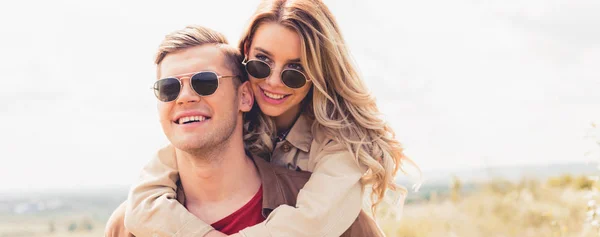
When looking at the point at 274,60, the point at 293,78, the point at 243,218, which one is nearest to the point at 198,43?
the point at 274,60

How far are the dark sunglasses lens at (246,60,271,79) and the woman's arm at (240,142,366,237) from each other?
0.58 meters

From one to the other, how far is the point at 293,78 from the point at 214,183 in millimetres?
749

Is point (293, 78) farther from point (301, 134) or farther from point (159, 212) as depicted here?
point (159, 212)

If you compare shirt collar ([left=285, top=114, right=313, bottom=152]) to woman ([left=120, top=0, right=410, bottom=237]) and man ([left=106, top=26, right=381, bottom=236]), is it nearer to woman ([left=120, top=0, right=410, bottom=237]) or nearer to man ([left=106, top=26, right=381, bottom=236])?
woman ([left=120, top=0, right=410, bottom=237])

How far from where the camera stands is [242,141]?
3.75 metres

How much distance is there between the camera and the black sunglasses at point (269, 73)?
3.68 metres

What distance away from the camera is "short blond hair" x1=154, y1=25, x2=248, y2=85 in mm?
3510

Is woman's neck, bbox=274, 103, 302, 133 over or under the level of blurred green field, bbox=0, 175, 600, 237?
over

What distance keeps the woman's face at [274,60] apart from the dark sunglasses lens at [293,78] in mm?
26

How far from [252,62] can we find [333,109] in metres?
0.62

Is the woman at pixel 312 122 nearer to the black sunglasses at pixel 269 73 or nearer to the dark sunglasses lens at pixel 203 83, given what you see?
the black sunglasses at pixel 269 73

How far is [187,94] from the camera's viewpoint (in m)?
3.37

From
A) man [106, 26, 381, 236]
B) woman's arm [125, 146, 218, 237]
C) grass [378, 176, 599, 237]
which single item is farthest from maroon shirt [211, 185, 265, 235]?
grass [378, 176, 599, 237]

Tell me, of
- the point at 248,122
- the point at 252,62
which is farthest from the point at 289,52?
the point at 248,122
